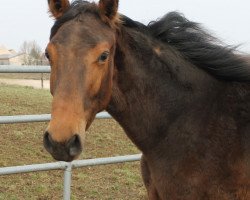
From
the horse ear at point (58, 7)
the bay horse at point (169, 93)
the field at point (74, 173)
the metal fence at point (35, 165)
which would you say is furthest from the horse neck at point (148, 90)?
the field at point (74, 173)

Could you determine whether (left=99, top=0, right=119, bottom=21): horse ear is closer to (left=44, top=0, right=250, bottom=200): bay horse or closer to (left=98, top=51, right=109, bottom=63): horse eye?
(left=44, top=0, right=250, bottom=200): bay horse

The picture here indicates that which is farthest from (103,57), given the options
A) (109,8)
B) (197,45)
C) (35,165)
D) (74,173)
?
(74,173)

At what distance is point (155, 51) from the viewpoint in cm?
311

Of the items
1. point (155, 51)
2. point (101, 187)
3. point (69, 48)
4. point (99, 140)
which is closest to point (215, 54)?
point (155, 51)

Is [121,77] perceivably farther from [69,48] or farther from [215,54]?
[215,54]

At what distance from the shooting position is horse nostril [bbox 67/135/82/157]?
2.38 m

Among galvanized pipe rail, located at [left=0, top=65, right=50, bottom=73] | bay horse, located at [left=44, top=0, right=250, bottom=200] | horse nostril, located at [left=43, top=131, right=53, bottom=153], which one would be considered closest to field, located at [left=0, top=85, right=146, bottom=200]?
galvanized pipe rail, located at [left=0, top=65, right=50, bottom=73]

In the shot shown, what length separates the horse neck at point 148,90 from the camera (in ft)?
9.86

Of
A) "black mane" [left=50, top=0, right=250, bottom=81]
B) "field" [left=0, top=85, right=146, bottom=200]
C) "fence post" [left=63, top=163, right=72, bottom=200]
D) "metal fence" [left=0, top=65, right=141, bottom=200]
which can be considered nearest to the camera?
"black mane" [left=50, top=0, right=250, bottom=81]

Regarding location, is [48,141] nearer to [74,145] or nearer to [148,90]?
[74,145]

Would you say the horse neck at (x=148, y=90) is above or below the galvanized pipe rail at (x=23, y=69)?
above

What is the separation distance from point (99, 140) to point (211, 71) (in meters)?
5.42

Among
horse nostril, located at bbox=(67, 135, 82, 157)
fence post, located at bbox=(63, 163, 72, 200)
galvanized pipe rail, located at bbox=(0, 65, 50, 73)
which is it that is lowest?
fence post, located at bbox=(63, 163, 72, 200)

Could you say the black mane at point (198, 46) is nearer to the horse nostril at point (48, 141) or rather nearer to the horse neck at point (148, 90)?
the horse neck at point (148, 90)
